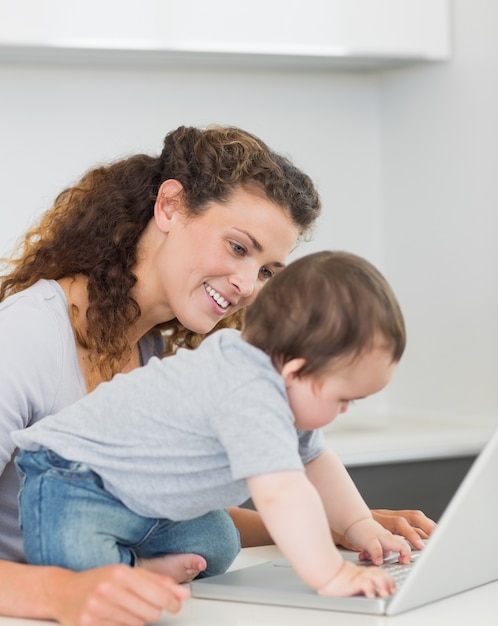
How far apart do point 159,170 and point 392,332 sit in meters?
0.69

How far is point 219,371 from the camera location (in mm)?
969

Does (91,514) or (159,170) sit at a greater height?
(159,170)

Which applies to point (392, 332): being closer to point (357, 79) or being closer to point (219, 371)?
point (219, 371)

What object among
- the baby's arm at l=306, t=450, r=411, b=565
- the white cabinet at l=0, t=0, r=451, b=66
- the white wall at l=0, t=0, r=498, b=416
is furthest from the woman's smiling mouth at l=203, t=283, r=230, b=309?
the white wall at l=0, t=0, r=498, b=416

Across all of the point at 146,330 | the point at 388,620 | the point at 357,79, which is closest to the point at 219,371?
the point at 388,620

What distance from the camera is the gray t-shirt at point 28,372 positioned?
3.94ft

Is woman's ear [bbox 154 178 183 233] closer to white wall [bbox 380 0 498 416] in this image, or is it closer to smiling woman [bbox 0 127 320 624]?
smiling woman [bbox 0 127 320 624]

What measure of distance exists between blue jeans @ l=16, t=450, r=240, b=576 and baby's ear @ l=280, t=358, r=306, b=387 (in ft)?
0.67

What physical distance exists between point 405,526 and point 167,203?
21.5 inches

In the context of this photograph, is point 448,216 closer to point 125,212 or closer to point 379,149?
point 379,149

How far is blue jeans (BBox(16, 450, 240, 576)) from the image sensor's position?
994 mm

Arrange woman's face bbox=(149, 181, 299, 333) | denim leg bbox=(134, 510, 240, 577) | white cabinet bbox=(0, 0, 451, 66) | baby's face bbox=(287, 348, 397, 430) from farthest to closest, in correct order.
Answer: white cabinet bbox=(0, 0, 451, 66) < woman's face bbox=(149, 181, 299, 333) < denim leg bbox=(134, 510, 240, 577) < baby's face bbox=(287, 348, 397, 430)

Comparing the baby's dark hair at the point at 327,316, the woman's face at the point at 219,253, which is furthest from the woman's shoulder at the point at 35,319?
the baby's dark hair at the point at 327,316

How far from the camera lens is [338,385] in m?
0.99
